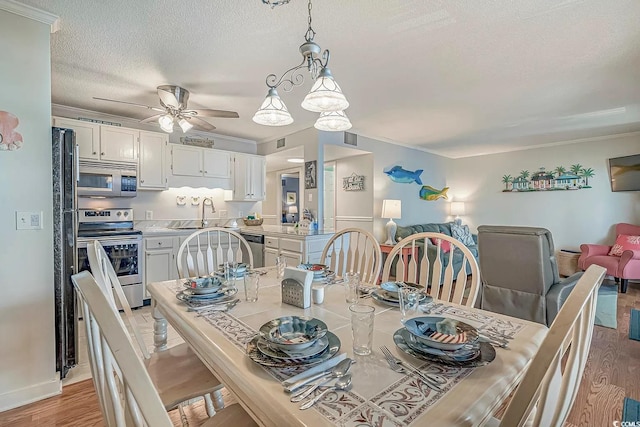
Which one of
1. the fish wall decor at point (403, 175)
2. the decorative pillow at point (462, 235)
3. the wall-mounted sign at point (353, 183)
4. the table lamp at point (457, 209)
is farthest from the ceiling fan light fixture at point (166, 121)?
the table lamp at point (457, 209)

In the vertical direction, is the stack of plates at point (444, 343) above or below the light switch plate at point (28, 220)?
below

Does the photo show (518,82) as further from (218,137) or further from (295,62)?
(218,137)

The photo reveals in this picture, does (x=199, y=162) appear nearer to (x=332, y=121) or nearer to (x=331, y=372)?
(x=332, y=121)

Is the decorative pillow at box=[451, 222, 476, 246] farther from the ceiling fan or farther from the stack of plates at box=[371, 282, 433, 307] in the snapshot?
the stack of plates at box=[371, 282, 433, 307]

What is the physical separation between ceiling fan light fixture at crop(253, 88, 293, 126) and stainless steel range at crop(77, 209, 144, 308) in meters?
2.56

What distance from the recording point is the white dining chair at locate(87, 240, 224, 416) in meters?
1.17

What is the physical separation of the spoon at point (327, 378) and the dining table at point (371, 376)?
17 mm

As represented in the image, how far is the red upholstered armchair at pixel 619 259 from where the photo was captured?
13.5 feet

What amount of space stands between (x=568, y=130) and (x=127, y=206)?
6666 millimetres

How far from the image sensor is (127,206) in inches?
156

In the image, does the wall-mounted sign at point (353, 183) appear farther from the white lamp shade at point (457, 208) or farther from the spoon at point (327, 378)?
the spoon at point (327, 378)

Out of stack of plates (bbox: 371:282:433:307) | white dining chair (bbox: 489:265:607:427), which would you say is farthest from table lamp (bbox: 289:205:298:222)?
white dining chair (bbox: 489:265:607:427)

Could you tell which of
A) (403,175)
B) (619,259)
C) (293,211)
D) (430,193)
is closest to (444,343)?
(403,175)

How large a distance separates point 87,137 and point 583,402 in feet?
16.4
